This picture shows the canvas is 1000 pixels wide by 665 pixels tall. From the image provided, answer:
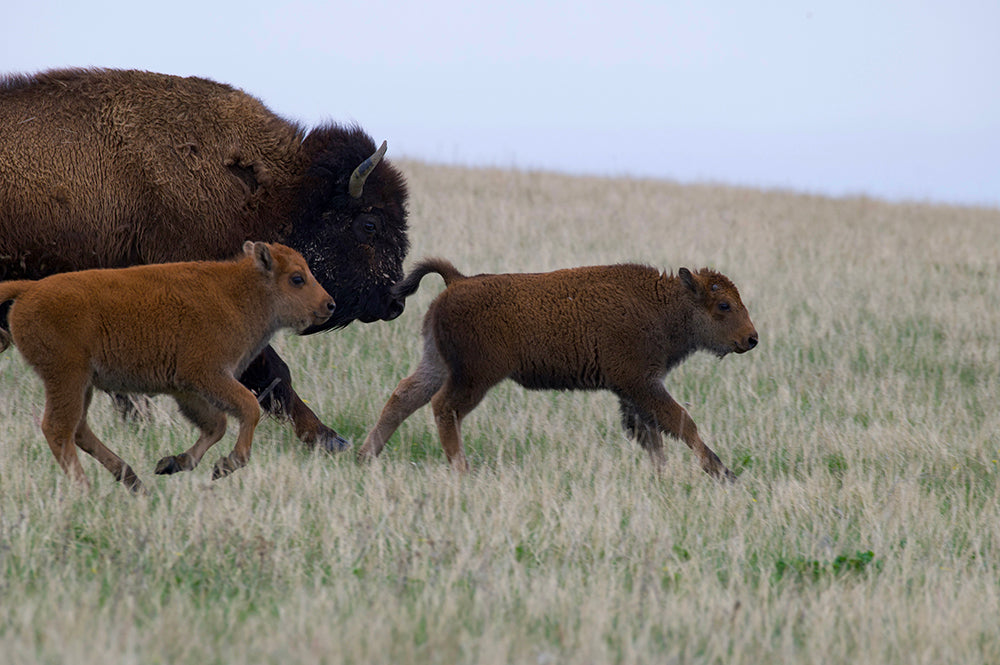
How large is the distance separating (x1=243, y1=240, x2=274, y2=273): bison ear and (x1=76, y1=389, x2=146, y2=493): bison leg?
955 mm

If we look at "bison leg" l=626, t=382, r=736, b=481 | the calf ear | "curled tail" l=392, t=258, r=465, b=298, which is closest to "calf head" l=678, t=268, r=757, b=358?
"bison leg" l=626, t=382, r=736, b=481

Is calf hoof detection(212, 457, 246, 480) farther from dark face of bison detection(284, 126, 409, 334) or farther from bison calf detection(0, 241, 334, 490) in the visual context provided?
dark face of bison detection(284, 126, 409, 334)

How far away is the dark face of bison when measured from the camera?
724 cm

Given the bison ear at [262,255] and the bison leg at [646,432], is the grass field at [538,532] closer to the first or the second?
the bison leg at [646,432]

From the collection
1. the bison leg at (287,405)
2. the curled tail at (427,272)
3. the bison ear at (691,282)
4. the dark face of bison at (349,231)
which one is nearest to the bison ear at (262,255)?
the curled tail at (427,272)

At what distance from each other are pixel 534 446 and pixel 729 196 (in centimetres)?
1411

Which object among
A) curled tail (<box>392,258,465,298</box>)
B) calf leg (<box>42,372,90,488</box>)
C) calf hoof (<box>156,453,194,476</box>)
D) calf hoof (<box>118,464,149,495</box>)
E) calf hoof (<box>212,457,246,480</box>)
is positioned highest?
curled tail (<box>392,258,465,298</box>)

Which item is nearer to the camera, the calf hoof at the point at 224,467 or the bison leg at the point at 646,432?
the calf hoof at the point at 224,467

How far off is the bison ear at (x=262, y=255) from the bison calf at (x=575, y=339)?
0.95 metres

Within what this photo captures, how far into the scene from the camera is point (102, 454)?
5.27 metres

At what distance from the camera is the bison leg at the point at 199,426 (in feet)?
17.3

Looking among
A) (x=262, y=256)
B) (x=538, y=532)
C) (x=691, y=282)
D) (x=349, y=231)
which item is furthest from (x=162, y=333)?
(x=691, y=282)

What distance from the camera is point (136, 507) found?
183 inches

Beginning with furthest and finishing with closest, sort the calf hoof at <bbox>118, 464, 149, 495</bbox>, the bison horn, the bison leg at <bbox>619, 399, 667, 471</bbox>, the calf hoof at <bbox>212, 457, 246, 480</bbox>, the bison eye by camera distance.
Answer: the bison eye
the bison horn
the bison leg at <bbox>619, 399, 667, 471</bbox>
the calf hoof at <bbox>212, 457, 246, 480</bbox>
the calf hoof at <bbox>118, 464, 149, 495</bbox>
